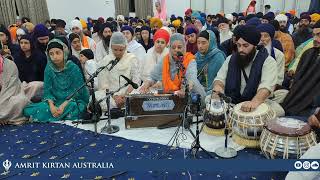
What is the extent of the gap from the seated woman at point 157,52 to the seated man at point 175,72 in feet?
2.35

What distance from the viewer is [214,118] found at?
10.7 feet

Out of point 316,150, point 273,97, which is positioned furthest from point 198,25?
point 316,150

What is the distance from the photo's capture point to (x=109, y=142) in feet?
10.9

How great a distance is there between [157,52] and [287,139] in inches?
106

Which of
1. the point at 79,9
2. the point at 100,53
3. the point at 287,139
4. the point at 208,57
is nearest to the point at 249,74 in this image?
the point at 208,57

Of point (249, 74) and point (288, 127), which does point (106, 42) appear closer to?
point (249, 74)

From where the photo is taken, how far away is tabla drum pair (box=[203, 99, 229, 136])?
127 inches

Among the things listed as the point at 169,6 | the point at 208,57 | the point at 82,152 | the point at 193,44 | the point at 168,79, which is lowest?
the point at 82,152

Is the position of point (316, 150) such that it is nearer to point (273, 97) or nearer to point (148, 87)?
point (273, 97)

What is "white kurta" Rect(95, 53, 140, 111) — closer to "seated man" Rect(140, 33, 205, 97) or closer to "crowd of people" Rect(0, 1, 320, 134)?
"crowd of people" Rect(0, 1, 320, 134)

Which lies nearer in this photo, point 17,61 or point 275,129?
point 275,129

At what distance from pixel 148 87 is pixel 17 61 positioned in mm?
2201

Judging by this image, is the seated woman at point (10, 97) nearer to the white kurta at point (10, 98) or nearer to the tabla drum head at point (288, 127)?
the white kurta at point (10, 98)

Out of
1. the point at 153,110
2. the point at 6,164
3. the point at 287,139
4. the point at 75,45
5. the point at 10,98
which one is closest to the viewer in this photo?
the point at 6,164
